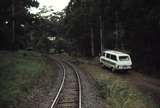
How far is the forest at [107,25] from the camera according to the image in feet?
102

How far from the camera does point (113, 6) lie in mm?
36469

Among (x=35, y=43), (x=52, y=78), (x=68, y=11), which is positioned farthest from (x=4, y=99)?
(x=35, y=43)

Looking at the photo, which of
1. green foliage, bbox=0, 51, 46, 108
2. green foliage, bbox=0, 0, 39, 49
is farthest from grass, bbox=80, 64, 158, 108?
green foliage, bbox=0, 0, 39, 49

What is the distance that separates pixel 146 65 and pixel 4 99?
22.2 meters

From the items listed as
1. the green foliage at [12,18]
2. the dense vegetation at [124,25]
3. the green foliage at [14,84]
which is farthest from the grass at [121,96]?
the green foliage at [12,18]

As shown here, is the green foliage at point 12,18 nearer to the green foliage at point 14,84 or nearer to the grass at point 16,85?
the green foliage at point 14,84

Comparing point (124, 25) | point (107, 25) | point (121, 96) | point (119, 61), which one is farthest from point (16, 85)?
point (107, 25)

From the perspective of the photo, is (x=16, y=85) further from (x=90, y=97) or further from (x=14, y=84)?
(x=90, y=97)

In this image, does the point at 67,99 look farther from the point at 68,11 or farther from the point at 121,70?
the point at 68,11

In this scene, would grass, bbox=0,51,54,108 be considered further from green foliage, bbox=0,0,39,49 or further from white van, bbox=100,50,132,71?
green foliage, bbox=0,0,39,49

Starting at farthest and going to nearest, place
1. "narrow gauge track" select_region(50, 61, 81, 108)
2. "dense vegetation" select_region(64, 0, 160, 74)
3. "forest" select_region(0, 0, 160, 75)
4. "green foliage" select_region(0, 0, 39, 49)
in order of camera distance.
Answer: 1. "green foliage" select_region(0, 0, 39, 49)
2. "forest" select_region(0, 0, 160, 75)
3. "dense vegetation" select_region(64, 0, 160, 74)
4. "narrow gauge track" select_region(50, 61, 81, 108)

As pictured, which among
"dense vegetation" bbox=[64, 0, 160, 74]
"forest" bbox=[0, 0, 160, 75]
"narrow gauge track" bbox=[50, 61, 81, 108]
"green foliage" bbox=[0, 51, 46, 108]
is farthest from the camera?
"forest" bbox=[0, 0, 160, 75]

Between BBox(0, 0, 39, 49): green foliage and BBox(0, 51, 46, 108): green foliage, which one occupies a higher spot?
BBox(0, 0, 39, 49): green foliage

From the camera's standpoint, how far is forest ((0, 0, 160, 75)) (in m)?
31.0
